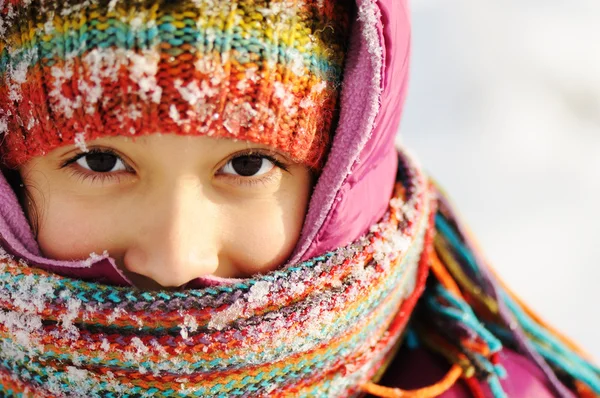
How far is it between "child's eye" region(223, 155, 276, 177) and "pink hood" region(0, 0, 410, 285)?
8cm

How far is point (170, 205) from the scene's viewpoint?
0.83m

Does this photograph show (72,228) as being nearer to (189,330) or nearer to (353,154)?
(189,330)

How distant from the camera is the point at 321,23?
33.2 inches

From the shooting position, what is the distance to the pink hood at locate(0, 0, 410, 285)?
860 mm

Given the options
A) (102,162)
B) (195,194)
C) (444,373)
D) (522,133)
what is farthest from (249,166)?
(522,133)

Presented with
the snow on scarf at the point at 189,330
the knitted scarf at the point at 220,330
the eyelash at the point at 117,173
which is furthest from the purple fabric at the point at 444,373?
the eyelash at the point at 117,173

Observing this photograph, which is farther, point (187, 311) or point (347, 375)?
point (347, 375)

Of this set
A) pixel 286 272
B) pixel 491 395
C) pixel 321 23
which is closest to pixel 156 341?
pixel 286 272

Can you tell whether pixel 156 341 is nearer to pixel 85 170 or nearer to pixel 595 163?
pixel 85 170

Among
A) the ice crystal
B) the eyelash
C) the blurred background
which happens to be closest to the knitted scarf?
the ice crystal

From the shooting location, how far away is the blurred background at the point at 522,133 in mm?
1727

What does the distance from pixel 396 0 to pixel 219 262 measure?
423mm

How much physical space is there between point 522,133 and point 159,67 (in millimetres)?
1503

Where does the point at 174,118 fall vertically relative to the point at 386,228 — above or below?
above
